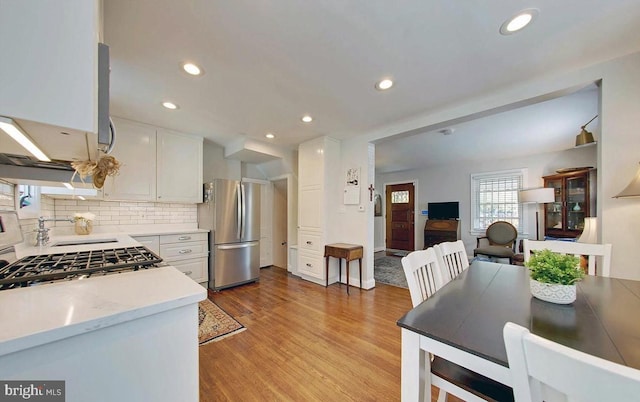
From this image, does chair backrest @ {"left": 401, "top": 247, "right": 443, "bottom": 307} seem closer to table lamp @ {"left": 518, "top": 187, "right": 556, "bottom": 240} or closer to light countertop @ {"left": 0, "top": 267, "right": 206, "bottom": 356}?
light countertop @ {"left": 0, "top": 267, "right": 206, "bottom": 356}

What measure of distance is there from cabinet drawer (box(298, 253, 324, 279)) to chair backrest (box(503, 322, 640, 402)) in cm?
317

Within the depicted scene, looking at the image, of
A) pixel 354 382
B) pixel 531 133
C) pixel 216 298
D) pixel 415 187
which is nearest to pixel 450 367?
pixel 354 382

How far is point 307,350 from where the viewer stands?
6.32ft

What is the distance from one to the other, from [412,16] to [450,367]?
1923 millimetres

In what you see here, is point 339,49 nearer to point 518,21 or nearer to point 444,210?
point 518,21

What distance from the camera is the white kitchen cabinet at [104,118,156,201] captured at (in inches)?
114

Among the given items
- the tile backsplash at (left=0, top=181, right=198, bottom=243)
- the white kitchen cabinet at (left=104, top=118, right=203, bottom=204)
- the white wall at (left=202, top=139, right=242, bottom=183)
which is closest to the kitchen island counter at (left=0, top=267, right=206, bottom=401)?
the tile backsplash at (left=0, top=181, right=198, bottom=243)

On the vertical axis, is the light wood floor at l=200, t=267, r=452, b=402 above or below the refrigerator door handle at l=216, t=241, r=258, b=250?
below

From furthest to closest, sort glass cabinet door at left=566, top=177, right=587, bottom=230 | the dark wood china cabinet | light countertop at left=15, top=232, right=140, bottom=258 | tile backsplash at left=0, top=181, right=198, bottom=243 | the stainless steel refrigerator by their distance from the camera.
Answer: glass cabinet door at left=566, top=177, right=587, bottom=230 → the dark wood china cabinet → the stainless steel refrigerator → tile backsplash at left=0, top=181, right=198, bottom=243 → light countertop at left=15, top=232, right=140, bottom=258

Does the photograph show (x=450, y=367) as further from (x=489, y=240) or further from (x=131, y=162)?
(x=489, y=240)

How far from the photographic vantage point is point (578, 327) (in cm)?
83

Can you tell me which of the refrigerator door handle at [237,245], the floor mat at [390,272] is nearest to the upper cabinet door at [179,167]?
the refrigerator door handle at [237,245]

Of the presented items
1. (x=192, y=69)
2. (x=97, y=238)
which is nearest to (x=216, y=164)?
(x=97, y=238)

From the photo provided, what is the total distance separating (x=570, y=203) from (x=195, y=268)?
6.26m
